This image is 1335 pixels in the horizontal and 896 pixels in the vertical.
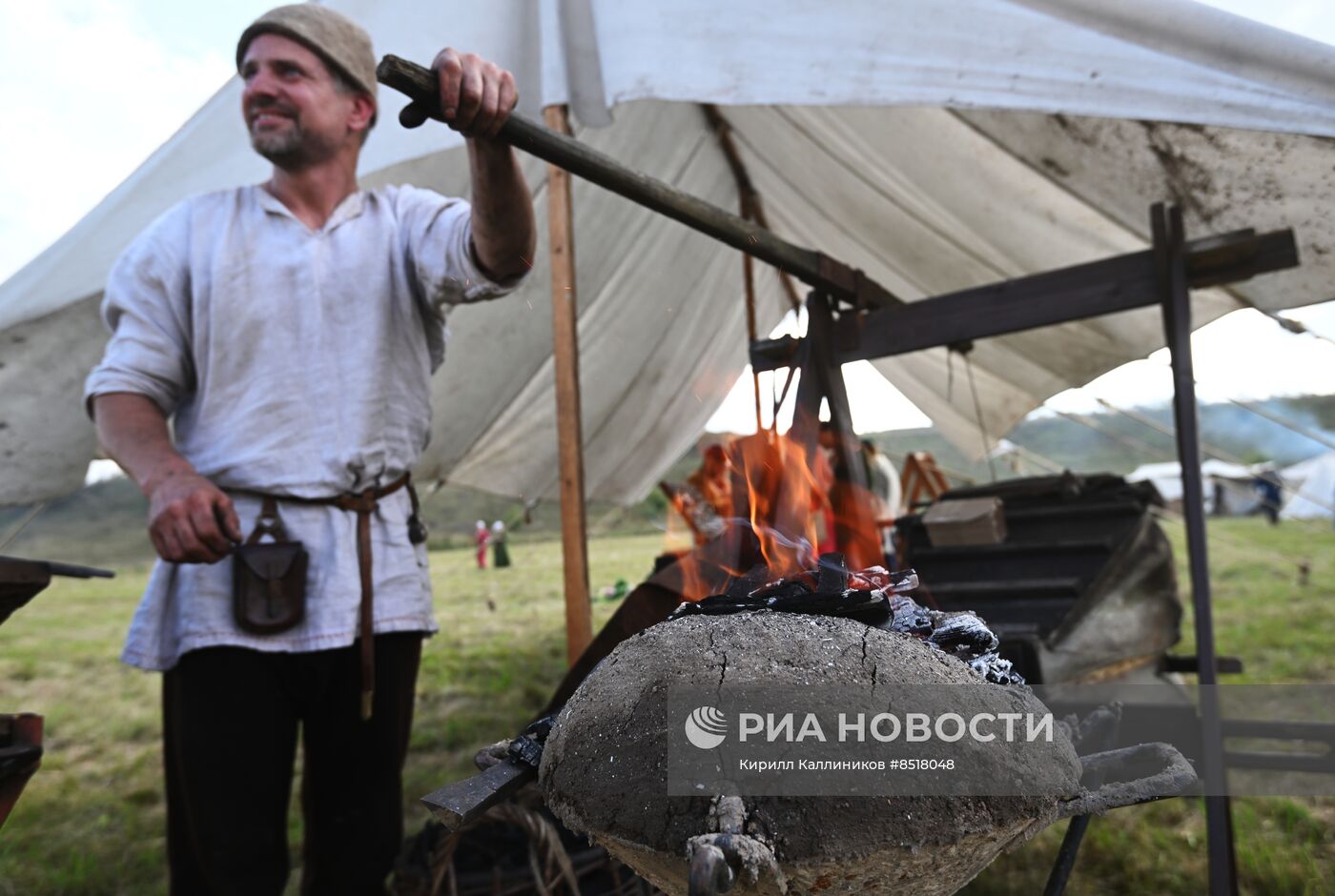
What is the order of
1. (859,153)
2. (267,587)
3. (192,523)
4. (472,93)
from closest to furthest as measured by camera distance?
(472,93) < (192,523) < (267,587) < (859,153)

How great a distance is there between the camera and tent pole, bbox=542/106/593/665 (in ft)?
8.38

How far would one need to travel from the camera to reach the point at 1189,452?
2.29m

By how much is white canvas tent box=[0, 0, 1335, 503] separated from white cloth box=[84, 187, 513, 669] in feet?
1.75

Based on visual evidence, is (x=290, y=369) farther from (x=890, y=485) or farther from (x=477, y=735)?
(x=890, y=485)

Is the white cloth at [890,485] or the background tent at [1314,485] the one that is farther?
the background tent at [1314,485]

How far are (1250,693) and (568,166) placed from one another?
4.83 meters

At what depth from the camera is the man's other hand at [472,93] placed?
1165 mm

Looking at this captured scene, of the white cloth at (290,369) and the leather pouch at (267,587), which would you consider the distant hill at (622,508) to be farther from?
the leather pouch at (267,587)

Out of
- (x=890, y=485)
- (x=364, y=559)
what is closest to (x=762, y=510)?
(x=364, y=559)

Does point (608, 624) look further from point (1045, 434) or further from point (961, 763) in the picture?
point (1045, 434)

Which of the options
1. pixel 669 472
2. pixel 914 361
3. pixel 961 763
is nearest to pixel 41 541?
pixel 669 472

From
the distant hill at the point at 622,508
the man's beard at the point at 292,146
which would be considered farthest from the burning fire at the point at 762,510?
the distant hill at the point at 622,508

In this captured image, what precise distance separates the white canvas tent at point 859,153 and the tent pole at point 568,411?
1.04 feet

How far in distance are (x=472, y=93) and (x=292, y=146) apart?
35.3 inches
